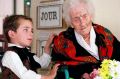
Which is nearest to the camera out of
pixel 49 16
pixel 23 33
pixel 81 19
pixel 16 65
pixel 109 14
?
pixel 16 65

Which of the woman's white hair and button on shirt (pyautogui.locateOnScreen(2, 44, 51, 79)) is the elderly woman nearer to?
the woman's white hair

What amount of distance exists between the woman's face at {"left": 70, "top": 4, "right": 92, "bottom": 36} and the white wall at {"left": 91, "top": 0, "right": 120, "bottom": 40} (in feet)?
1.34

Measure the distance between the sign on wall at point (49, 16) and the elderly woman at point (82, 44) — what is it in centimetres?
44

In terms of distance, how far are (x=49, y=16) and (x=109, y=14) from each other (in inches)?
19.7

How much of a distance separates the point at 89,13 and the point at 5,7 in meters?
1.14

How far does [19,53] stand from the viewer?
1.87 metres

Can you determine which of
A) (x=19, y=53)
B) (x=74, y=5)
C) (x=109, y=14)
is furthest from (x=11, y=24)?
(x=109, y=14)

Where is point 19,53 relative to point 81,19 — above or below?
below

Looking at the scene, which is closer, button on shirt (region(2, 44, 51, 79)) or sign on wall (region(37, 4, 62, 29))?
button on shirt (region(2, 44, 51, 79))

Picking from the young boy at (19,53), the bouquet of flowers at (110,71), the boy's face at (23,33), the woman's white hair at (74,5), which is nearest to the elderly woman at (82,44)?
the woman's white hair at (74,5)

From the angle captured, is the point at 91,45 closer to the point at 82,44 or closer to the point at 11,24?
the point at 82,44

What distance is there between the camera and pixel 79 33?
2.14 metres

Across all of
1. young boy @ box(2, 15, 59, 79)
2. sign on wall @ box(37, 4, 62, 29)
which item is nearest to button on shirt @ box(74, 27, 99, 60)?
young boy @ box(2, 15, 59, 79)

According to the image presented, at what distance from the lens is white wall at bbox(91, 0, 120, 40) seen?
96.9 inches
